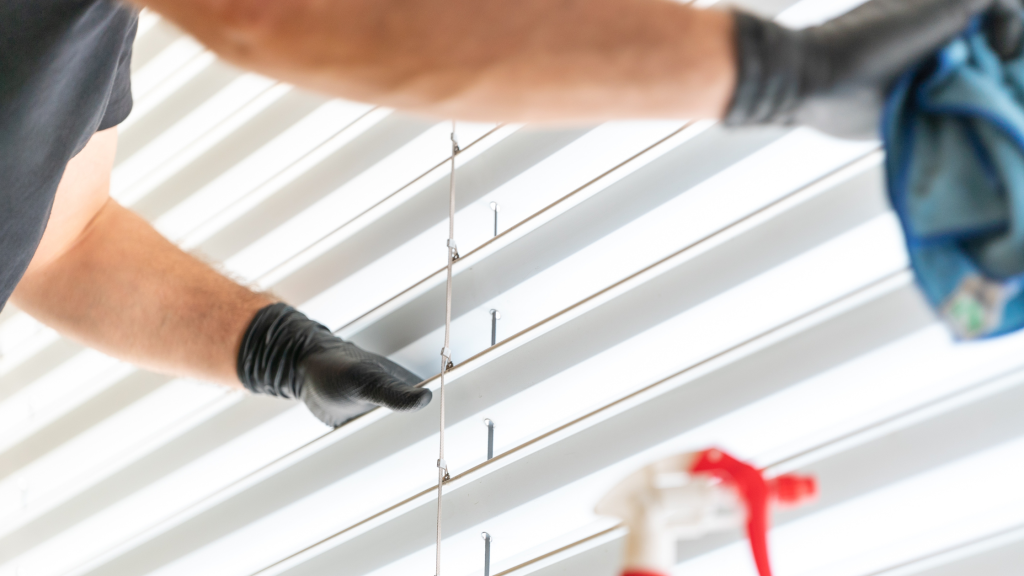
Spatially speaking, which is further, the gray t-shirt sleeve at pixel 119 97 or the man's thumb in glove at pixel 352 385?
the gray t-shirt sleeve at pixel 119 97

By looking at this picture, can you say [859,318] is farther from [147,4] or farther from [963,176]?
[147,4]

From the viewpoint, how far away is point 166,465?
189 centimetres

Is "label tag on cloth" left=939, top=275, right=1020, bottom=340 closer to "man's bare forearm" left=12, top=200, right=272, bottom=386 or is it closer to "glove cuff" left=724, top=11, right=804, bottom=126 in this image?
"glove cuff" left=724, top=11, right=804, bottom=126

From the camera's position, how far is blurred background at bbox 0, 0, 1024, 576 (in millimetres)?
1083

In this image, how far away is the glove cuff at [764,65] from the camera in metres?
0.82

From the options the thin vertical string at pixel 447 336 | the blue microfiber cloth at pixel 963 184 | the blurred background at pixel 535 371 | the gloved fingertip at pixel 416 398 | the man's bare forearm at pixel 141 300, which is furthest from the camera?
the man's bare forearm at pixel 141 300

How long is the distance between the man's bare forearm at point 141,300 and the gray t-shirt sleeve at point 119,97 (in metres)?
0.19

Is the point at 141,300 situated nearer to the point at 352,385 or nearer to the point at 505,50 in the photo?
the point at 352,385

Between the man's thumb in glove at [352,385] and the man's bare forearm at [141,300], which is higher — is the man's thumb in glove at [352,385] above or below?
below

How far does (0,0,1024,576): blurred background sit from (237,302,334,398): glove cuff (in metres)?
0.17

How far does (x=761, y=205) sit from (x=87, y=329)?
136 cm

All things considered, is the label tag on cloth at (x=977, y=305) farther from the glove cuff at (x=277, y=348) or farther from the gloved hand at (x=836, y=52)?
the glove cuff at (x=277, y=348)

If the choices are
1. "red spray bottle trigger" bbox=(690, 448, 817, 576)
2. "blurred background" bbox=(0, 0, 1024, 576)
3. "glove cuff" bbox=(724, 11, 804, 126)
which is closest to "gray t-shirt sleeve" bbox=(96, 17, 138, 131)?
"blurred background" bbox=(0, 0, 1024, 576)

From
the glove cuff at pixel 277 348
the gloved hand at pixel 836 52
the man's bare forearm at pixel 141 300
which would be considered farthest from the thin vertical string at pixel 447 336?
the gloved hand at pixel 836 52
